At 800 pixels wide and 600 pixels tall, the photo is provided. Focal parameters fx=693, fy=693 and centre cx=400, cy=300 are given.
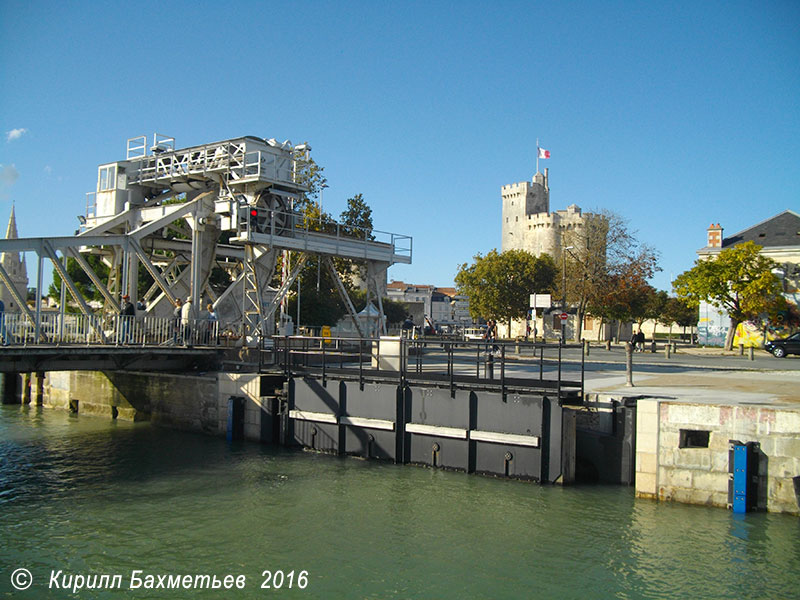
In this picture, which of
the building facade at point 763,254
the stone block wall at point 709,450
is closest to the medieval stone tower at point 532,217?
the building facade at point 763,254

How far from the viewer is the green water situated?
1072 centimetres

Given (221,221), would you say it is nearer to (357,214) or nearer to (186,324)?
(186,324)

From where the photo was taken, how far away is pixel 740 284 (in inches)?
1797

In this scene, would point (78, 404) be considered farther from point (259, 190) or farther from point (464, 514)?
point (464, 514)

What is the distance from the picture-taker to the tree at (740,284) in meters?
44.9

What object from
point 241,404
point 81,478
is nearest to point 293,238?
point 241,404

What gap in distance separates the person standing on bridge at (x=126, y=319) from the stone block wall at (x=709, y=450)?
16.3m

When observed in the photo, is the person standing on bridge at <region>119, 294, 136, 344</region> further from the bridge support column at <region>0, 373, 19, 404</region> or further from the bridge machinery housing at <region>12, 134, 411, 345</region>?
the bridge support column at <region>0, 373, 19, 404</region>

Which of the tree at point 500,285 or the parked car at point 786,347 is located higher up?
the tree at point 500,285

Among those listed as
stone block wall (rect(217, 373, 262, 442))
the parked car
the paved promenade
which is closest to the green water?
stone block wall (rect(217, 373, 262, 442))

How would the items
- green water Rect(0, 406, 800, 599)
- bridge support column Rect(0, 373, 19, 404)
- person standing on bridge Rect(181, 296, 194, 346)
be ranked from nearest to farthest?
1. green water Rect(0, 406, 800, 599)
2. person standing on bridge Rect(181, 296, 194, 346)
3. bridge support column Rect(0, 373, 19, 404)

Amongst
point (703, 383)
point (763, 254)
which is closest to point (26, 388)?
point (703, 383)

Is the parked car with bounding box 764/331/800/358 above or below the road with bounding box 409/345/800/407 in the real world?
above

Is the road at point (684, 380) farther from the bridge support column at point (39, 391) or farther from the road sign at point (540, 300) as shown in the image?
the bridge support column at point (39, 391)
